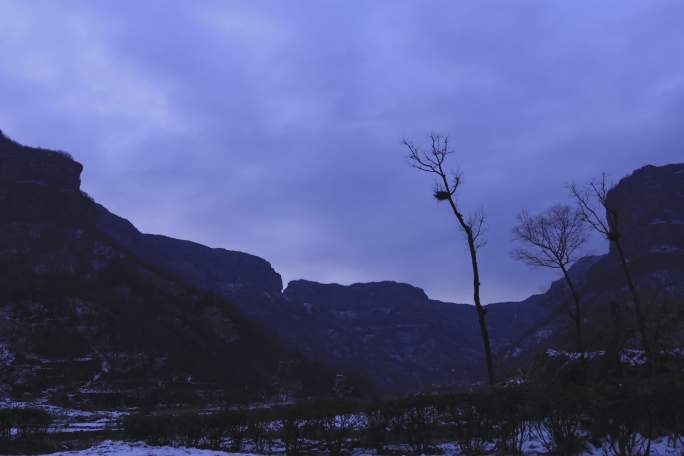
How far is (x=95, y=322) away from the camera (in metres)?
114

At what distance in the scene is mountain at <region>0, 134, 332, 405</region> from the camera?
3627 inches

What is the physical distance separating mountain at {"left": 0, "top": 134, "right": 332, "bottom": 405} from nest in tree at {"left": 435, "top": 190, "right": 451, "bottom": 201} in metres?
69.3

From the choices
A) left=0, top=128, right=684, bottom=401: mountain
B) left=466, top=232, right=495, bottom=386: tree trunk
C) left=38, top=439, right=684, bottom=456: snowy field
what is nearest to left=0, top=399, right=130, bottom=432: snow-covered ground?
left=38, top=439, right=684, bottom=456: snowy field

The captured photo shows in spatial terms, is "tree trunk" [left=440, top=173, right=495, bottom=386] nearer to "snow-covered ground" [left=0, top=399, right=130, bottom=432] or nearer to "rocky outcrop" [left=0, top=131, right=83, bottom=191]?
"snow-covered ground" [left=0, top=399, right=130, bottom=432]

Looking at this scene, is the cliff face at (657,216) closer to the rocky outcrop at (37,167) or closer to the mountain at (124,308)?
the mountain at (124,308)

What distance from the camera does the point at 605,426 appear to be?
1198 centimetres

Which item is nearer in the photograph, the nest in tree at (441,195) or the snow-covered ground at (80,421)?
the nest in tree at (441,195)

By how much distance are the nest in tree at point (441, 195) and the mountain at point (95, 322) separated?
2729 inches

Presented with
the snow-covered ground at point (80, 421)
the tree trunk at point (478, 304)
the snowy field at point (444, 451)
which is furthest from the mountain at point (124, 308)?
the snowy field at point (444, 451)

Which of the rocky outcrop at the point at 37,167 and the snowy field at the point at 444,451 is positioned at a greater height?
the rocky outcrop at the point at 37,167

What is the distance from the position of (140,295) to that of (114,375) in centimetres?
4719

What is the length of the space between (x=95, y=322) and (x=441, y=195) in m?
104

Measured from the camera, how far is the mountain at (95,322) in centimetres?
9212

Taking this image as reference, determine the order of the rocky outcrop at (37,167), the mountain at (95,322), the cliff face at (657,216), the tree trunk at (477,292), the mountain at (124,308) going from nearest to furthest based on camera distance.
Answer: the tree trunk at (477,292) → the mountain at (95,322) → the mountain at (124,308) → the rocky outcrop at (37,167) → the cliff face at (657,216)
